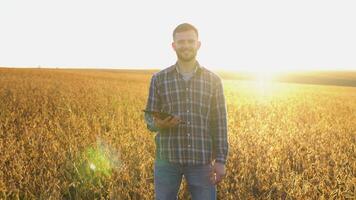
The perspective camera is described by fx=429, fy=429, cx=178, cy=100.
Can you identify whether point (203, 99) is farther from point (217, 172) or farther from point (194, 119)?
point (217, 172)

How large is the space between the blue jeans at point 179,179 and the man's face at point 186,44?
832 millimetres

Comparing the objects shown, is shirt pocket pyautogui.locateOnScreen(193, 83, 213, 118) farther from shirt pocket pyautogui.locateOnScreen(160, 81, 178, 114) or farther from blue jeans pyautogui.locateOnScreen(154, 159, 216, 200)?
blue jeans pyautogui.locateOnScreen(154, 159, 216, 200)

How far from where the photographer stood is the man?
3.25m

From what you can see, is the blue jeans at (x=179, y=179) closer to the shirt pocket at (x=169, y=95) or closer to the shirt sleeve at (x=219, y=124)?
the shirt sleeve at (x=219, y=124)

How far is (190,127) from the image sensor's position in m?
3.30

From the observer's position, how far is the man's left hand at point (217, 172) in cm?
321

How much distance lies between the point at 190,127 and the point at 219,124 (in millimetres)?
231

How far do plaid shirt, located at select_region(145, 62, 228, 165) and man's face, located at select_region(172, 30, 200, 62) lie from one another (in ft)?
0.47

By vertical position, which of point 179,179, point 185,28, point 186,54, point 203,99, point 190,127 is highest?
point 185,28

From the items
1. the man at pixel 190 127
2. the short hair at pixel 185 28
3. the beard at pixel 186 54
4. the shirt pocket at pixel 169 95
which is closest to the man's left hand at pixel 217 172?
the man at pixel 190 127

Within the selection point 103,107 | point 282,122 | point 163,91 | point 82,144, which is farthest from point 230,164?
point 103,107

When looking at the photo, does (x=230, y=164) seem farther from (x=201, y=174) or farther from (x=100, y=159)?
(x=201, y=174)

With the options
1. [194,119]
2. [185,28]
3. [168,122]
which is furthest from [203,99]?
[185,28]

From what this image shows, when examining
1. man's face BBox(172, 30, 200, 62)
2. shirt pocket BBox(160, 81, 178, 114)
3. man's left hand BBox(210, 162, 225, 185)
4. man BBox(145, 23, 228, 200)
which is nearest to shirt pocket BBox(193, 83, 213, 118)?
man BBox(145, 23, 228, 200)
